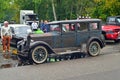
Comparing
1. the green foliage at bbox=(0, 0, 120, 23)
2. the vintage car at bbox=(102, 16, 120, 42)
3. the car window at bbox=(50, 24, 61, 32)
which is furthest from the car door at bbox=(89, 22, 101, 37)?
the green foliage at bbox=(0, 0, 120, 23)

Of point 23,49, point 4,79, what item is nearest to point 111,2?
point 23,49

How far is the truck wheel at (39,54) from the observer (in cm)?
1274

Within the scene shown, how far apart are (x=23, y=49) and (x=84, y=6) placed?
1580 inches

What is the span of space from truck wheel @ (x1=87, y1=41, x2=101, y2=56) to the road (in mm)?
1880

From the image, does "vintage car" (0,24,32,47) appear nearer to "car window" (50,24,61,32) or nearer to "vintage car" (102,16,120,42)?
"car window" (50,24,61,32)

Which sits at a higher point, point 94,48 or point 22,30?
point 22,30

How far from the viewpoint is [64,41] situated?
45.4 ft

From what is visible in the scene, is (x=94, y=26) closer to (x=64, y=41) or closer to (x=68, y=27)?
(x=68, y=27)

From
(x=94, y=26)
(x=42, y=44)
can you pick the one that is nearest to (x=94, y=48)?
(x=94, y=26)

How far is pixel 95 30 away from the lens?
14.7 metres

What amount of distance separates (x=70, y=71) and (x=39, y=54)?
110 inches

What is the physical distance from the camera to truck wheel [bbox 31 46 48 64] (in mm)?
12742

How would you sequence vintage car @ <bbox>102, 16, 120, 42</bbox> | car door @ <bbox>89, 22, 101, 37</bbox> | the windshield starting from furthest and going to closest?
vintage car @ <bbox>102, 16, 120, 42</bbox>
the windshield
car door @ <bbox>89, 22, 101, 37</bbox>

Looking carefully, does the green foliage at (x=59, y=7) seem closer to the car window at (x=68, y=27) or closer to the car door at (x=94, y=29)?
the car door at (x=94, y=29)
